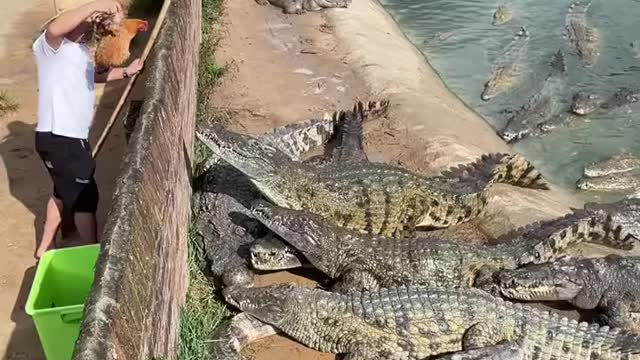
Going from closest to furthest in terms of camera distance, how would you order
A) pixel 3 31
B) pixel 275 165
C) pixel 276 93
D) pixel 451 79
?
1. pixel 275 165
2. pixel 276 93
3. pixel 3 31
4. pixel 451 79

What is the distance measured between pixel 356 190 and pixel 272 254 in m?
0.91

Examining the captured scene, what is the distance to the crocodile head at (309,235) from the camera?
17.1 feet

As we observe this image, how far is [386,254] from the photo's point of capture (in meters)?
5.19

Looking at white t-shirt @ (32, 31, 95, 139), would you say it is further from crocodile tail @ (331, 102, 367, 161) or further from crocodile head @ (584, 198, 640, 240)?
crocodile head @ (584, 198, 640, 240)

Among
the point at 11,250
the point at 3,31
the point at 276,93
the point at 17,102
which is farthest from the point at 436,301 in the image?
the point at 3,31

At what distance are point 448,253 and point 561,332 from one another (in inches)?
37.6

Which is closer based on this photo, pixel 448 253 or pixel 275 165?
pixel 448 253

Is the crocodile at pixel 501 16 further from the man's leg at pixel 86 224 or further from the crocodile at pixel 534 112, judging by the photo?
the man's leg at pixel 86 224

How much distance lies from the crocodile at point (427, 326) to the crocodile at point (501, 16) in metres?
7.10

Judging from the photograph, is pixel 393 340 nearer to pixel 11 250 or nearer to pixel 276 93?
pixel 11 250

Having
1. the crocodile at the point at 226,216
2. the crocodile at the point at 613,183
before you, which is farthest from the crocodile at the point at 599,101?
the crocodile at the point at 226,216

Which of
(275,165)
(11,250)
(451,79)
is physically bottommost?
(451,79)

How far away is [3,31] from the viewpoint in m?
8.78

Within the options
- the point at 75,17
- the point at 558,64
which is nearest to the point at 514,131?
the point at 558,64
